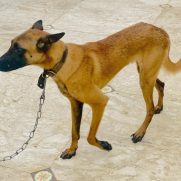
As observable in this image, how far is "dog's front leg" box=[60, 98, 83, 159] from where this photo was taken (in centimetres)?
384

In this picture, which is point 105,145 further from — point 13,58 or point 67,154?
point 13,58

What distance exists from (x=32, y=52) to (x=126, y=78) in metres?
2.38

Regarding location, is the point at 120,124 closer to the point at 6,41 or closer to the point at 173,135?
the point at 173,135

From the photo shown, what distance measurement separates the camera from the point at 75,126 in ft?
12.8

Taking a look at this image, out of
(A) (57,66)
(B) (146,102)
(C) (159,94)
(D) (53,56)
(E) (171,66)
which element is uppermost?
(D) (53,56)

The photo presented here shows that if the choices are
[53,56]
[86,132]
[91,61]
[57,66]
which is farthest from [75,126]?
[53,56]

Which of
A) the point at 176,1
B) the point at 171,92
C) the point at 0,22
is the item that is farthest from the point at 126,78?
the point at 176,1

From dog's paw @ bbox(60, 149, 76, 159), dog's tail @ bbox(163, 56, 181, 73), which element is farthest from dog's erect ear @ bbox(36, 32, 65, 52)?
dog's tail @ bbox(163, 56, 181, 73)

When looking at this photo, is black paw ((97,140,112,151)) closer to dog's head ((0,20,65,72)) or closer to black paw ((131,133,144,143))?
black paw ((131,133,144,143))

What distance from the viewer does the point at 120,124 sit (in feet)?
14.7

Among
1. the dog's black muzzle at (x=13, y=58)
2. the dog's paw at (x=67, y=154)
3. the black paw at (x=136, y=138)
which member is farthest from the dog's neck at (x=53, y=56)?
the black paw at (x=136, y=138)

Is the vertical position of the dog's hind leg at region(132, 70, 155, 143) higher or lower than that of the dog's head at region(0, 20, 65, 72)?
lower

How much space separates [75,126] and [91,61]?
66cm

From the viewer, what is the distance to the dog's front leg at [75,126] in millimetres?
3842
